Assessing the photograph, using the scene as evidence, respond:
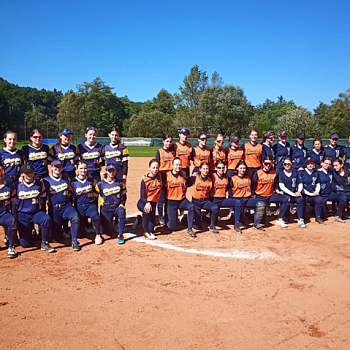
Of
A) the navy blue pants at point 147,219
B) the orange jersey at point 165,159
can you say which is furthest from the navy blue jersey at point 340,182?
the navy blue pants at point 147,219

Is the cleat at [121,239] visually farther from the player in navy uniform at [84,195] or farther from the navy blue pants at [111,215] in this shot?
the player in navy uniform at [84,195]

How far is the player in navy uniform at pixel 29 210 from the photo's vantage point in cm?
519

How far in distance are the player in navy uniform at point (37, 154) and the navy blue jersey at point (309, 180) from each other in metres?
5.35

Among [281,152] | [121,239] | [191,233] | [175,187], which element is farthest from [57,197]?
[281,152]

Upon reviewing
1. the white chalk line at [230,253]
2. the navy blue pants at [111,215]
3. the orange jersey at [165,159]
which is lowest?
the white chalk line at [230,253]

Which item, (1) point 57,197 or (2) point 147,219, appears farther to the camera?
(2) point 147,219

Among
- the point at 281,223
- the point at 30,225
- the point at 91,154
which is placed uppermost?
Answer: the point at 91,154

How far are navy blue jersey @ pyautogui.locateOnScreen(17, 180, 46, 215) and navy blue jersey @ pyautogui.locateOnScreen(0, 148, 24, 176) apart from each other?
Answer: 1.00 feet

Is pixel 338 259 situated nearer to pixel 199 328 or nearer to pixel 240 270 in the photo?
pixel 240 270

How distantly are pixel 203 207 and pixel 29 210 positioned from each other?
3.15 m

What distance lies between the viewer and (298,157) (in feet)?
25.9

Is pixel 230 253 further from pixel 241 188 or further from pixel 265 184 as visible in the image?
pixel 265 184

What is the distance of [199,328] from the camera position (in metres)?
3.21

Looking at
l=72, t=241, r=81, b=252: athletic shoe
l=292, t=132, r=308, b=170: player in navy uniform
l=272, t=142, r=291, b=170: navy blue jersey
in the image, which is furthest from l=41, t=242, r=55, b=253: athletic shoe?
l=292, t=132, r=308, b=170: player in navy uniform
